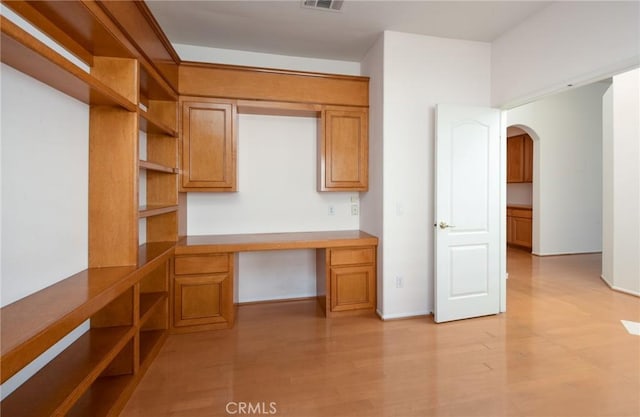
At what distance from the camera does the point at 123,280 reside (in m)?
1.71

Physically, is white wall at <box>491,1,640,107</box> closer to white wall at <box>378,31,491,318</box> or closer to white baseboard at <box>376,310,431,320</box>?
white wall at <box>378,31,491,318</box>

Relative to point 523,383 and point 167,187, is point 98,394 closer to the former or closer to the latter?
point 167,187

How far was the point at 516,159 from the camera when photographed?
22.5 feet

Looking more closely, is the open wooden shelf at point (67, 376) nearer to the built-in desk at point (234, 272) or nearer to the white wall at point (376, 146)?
the built-in desk at point (234, 272)

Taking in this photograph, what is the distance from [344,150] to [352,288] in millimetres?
1456

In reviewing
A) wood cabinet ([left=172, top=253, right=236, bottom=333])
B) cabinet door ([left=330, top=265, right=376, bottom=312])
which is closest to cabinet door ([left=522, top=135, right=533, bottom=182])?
cabinet door ([left=330, top=265, right=376, bottom=312])

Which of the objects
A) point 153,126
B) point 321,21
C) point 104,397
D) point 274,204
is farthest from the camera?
point 274,204

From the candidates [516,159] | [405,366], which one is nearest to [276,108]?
[405,366]

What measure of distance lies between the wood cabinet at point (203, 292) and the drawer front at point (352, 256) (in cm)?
101

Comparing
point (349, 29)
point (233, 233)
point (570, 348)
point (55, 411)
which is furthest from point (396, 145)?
point (55, 411)

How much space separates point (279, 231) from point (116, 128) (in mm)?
1945

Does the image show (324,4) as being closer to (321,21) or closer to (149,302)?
(321,21)

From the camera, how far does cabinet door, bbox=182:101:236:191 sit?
9.68ft

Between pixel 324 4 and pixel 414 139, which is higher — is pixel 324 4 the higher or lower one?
the higher one
